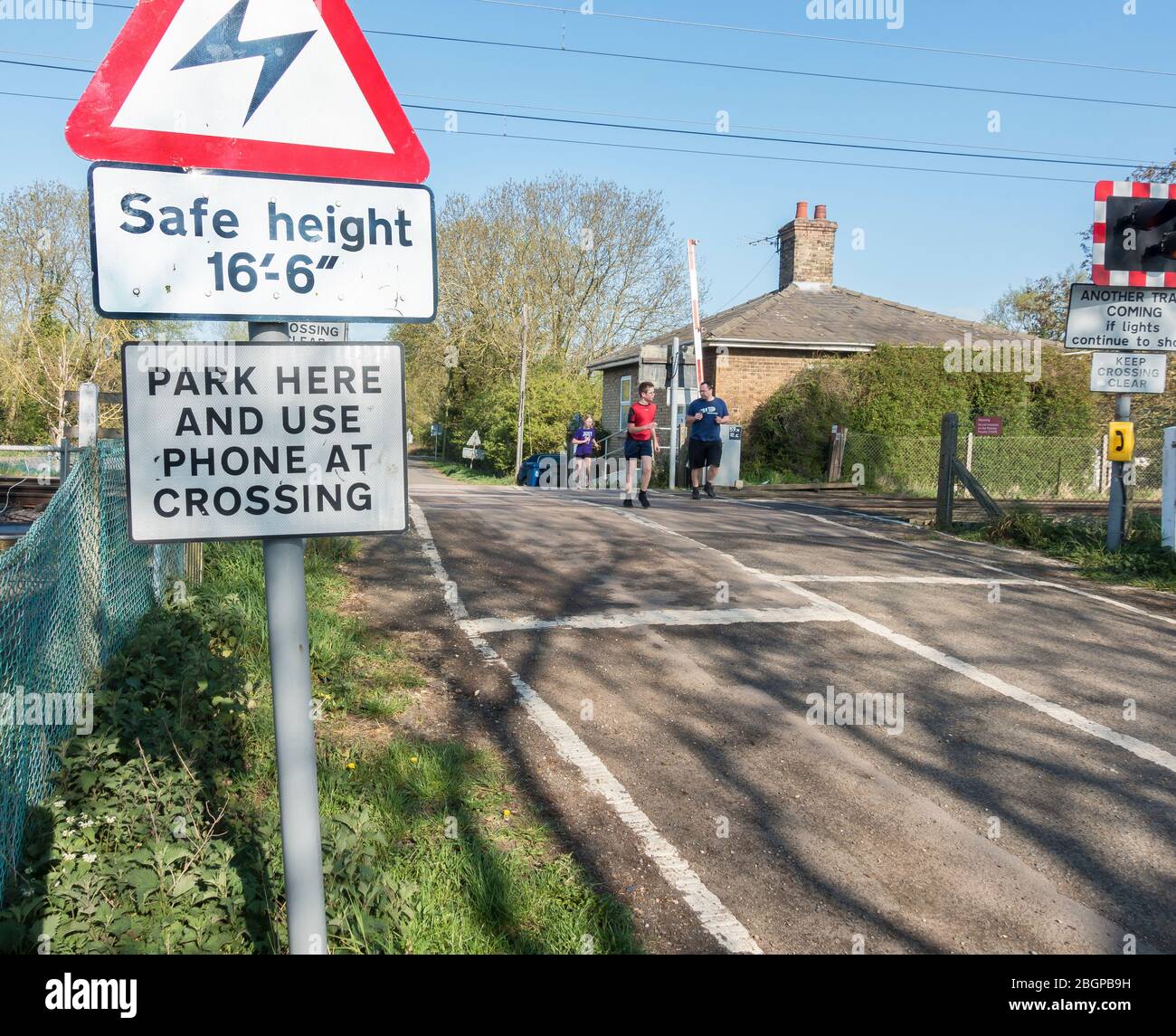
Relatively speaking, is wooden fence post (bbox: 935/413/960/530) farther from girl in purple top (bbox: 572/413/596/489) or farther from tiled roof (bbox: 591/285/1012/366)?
girl in purple top (bbox: 572/413/596/489)

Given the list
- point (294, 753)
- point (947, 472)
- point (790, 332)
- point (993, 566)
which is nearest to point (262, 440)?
point (294, 753)

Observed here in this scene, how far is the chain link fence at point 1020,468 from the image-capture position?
2161cm

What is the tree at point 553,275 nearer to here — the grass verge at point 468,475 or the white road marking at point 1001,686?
the grass verge at point 468,475

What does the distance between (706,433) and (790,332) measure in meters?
12.3

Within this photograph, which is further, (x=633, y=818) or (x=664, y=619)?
(x=664, y=619)

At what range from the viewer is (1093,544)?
1086cm

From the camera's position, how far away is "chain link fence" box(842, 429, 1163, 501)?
2161cm

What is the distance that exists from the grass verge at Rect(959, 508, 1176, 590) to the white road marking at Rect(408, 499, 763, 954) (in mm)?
6562

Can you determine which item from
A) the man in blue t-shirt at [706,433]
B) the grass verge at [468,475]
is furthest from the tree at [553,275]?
the man in blue t-shirt at [706,433]

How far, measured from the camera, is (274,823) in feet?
12.3

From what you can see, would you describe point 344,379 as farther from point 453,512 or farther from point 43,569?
point 453,512

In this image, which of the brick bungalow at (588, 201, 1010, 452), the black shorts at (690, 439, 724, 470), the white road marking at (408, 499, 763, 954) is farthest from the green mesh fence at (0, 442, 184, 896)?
the brick bungalow at (588, 201, 1010, 452)

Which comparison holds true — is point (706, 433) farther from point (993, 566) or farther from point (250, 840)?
point (250, 840)
